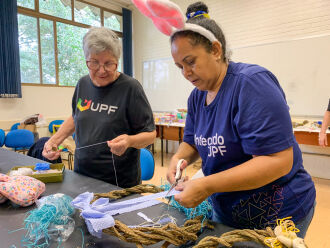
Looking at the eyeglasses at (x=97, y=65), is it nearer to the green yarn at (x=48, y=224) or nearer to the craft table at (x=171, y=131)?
the green yarn at (x=48, y=224)

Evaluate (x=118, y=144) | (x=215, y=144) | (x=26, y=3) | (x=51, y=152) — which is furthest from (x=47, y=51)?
(x=215, y=144)

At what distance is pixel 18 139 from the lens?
12.5 feet

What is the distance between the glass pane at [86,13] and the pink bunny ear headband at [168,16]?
18.9ft

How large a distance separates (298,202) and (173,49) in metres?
0.69

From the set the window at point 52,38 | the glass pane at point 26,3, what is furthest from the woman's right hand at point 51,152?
the glass pane at point 26,3

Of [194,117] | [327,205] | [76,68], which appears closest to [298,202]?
[194,117]

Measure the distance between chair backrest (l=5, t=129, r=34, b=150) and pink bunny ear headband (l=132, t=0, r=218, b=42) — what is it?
3.82 meters

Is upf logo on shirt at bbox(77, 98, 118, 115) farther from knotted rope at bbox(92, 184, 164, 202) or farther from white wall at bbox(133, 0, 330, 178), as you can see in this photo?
white wall at bbox(133, 0, 330, 178)

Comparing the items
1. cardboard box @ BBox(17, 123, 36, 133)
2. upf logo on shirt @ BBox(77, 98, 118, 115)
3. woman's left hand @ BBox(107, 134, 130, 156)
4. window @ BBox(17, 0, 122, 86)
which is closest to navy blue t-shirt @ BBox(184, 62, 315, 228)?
woman's left hand @ BBox(107, 134, 130, 156)

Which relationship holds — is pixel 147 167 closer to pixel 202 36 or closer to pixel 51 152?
pixel 51 152

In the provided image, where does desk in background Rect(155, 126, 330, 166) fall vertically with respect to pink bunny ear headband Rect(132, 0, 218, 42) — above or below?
below

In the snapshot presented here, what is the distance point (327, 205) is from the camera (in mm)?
2928

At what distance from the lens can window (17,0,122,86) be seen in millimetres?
4923

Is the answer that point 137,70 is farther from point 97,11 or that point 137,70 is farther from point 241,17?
point 241,17
